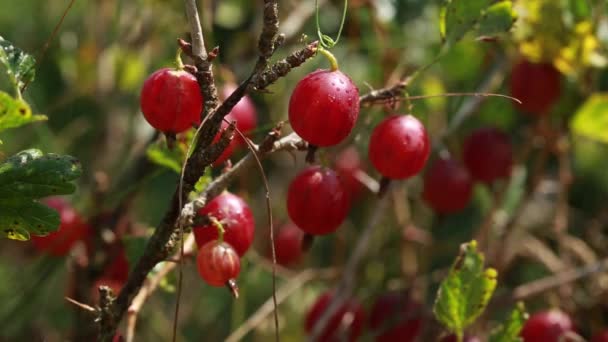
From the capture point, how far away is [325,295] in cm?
171

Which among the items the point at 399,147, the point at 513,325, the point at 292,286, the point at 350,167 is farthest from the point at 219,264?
the point at 350,167

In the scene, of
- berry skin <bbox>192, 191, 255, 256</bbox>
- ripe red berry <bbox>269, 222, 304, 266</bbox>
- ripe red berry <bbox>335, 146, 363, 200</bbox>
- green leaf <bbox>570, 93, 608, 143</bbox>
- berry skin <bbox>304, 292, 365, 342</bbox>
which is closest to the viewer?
berry skin <bbox>192, 191, 255, 256</bbox>

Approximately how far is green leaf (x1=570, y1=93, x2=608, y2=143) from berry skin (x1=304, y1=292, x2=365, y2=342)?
61 cm

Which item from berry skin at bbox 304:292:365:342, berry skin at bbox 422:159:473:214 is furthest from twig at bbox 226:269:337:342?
berry skin at bbox 422:159:473:214

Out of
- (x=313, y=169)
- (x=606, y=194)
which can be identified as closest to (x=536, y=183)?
(x=606, y=194)

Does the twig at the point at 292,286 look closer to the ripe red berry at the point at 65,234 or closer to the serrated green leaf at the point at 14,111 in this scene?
the ripe red berry at the point at 65,234

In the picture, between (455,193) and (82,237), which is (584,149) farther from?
(82,237)

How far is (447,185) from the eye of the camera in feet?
6.09

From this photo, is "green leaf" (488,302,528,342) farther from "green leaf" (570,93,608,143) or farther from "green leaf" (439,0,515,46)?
"green leaf" (570,93,608,143)

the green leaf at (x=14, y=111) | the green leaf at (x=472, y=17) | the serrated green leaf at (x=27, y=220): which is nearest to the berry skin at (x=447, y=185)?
the green leaf at (x=472, y=17)

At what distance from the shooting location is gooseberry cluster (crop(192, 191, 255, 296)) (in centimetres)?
99

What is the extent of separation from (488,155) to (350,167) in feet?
1.34

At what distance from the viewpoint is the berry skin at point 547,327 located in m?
1.49

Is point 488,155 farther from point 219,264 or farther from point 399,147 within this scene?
point 219,264
